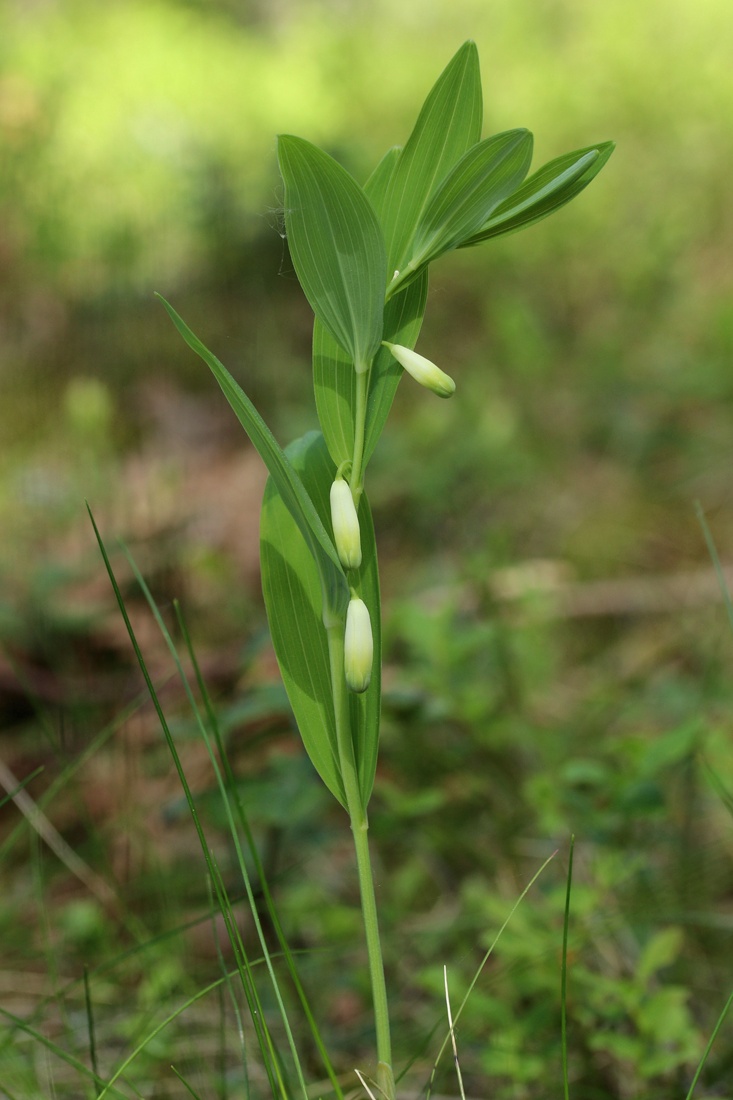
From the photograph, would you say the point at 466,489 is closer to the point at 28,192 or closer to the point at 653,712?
the point at 653,712

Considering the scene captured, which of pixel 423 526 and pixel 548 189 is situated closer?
pixel 548 189

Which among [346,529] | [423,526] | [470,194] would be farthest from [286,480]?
[423,526]

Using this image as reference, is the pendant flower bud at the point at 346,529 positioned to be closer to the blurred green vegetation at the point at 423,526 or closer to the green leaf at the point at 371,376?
the green leaf at the point at 371,376

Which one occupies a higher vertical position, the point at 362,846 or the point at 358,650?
the point at 358,650

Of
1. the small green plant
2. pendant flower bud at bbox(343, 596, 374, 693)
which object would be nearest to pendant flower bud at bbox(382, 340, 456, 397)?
the small green plant

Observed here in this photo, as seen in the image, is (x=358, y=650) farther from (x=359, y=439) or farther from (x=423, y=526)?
(x=423, y=526)

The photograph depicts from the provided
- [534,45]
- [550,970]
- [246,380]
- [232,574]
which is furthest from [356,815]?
[534,45]

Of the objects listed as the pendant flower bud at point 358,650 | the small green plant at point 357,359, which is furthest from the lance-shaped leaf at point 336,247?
the pendant flower bud at point 358,650
